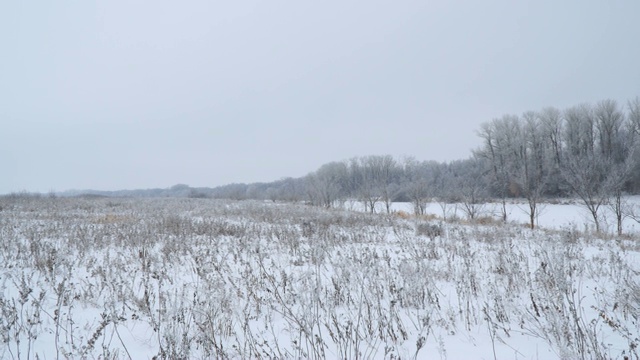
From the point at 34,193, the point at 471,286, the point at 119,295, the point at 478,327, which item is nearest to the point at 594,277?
the point at 471,286

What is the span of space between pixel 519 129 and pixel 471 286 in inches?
2218

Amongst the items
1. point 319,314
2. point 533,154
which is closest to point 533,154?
point 533,154

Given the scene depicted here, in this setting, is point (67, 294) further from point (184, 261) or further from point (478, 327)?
point (478, 327)

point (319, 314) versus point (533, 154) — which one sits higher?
point (533, 154)

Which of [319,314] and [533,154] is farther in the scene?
[533,154]

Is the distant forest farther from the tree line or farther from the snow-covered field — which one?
the snow-covered field

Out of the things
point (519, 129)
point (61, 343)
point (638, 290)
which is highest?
point (519, 129)

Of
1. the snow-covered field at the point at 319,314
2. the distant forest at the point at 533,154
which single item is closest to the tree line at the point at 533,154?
the distant forest at the point at 533,154

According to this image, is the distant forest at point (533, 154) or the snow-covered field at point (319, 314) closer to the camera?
the snow-covered field at point (319, 314)

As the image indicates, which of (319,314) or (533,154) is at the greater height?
(533,154)

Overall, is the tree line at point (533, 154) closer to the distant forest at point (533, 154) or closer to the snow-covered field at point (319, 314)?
the distant forest at point (533, 154)

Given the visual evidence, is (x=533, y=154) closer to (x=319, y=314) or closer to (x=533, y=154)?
(x=533, y=154)

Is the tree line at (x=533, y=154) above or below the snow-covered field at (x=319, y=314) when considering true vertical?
above

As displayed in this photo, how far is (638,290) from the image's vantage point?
149 inches
